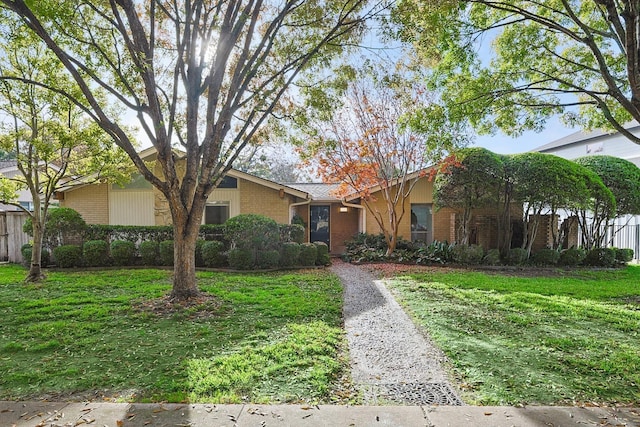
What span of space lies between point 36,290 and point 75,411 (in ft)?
21.2

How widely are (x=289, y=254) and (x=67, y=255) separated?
6755 millimetres

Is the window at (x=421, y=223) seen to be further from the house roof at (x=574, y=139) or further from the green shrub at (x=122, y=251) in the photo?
the house roof at (x=574, y=139)

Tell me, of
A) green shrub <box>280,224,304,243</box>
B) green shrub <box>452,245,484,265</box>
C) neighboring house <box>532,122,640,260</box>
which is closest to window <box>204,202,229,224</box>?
green shrub <box>280,224,304,243</box>

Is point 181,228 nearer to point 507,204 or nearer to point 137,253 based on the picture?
point 137,253

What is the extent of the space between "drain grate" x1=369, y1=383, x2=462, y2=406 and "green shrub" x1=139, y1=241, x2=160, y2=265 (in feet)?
31.7

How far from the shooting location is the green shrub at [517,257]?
12.2m

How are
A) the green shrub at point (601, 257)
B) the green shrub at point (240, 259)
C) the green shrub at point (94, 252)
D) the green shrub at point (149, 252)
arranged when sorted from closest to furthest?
the green shrub at point (240, 259) < the green shrub at point (94, 252) < the green shrub at point (149, 252) < the green shrub at point (601, 257)

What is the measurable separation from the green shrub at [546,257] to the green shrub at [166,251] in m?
12.3

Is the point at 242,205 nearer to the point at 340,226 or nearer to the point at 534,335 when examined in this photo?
the point at 340,226

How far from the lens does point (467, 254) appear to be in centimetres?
1202

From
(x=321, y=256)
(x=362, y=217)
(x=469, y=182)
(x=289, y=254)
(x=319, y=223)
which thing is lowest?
(x=321, y=256)

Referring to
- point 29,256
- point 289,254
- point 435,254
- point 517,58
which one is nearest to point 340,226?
point 435,254

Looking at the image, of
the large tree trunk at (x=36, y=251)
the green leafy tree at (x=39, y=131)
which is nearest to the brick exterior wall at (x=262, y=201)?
the green leafy tree at (x=39, y=131)

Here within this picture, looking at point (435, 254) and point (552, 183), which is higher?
point (552, 183)
